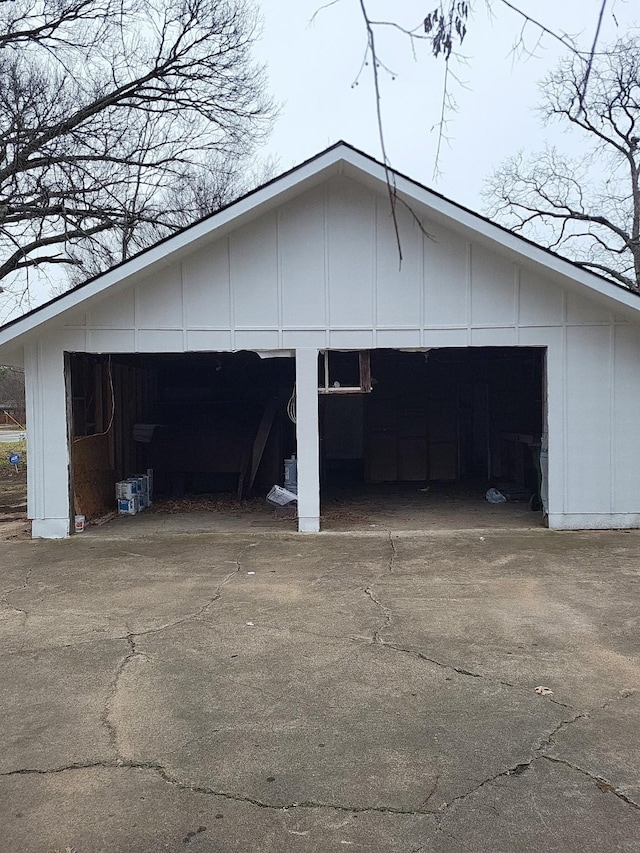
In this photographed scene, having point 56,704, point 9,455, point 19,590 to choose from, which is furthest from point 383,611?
point 9,455

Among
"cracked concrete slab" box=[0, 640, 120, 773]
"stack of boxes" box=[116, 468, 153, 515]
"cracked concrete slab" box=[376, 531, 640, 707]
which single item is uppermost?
"stack of boxes" box=[116, 468, 153, 515]

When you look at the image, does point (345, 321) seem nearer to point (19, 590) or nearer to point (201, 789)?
point (19, 590)

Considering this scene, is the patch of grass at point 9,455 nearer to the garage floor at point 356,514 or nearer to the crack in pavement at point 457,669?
the garage floor at point 356,514

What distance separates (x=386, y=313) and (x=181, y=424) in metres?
5.18

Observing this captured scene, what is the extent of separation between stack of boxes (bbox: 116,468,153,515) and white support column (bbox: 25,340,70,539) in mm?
1902

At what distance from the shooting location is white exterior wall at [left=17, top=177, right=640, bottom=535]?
8352mm

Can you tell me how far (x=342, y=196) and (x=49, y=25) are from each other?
11.9 metres

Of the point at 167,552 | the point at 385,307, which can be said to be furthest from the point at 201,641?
the point at 385,307

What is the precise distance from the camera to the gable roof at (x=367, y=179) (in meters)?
7.79

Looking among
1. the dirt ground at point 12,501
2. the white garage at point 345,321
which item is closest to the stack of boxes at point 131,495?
the dirt ground at point 12,501

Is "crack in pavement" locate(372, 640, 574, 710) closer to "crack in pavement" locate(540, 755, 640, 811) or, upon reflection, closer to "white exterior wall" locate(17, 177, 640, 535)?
"crack in pavement" locate(540, 755, 640, 811)

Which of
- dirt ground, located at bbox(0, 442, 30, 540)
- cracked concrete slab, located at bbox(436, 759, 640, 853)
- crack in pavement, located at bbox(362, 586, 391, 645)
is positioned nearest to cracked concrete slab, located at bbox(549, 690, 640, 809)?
cracked concrete slab, located at bbox(436, 759, 640, 853)

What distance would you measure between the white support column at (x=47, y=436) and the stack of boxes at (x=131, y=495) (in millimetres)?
1902

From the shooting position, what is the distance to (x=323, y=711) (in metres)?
3.62
